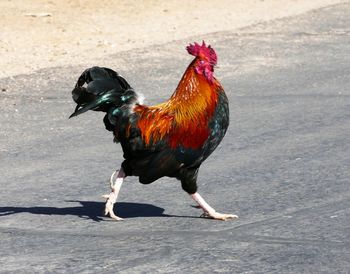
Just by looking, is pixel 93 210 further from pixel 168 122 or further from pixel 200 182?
pixel 200 182

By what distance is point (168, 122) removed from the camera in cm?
823

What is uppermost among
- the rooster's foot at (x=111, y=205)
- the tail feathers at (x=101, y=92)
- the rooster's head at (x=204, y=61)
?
the rooster's head at (x=204, y=61)

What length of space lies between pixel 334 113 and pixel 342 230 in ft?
14.5

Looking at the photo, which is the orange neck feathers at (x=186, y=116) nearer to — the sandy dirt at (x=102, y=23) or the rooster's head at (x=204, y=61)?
the rooster's head at (x=204, y=61)

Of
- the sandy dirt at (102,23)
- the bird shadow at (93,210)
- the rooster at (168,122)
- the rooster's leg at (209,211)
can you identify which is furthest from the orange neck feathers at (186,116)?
the sandy dirt at (102,23)

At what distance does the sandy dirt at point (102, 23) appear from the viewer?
1580 cm

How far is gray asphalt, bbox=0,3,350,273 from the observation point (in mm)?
7461

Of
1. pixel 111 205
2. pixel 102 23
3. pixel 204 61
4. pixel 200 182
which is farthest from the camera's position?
pixel 102 23

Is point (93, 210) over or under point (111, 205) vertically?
under

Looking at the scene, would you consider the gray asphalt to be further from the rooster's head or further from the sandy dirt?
the rooster's head

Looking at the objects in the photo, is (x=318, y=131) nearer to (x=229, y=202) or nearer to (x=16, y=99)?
(x=229, y=202)

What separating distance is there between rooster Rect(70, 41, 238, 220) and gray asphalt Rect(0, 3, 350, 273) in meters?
0.40

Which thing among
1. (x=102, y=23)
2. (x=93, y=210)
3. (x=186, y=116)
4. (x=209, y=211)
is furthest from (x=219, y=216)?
(x=102, y=23)

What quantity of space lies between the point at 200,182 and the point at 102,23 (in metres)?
8.78
